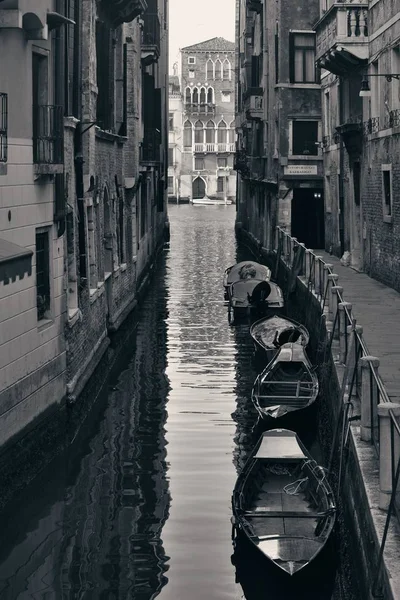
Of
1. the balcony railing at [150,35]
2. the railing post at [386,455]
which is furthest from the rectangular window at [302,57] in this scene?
the railing post at [386,455]

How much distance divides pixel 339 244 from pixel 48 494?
845 inches

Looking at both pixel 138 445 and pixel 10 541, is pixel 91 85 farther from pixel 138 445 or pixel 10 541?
pixel 10 541

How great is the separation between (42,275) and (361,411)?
18.2 ft

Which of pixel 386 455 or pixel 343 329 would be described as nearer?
pixel 386 455

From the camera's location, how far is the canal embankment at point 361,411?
359 inches

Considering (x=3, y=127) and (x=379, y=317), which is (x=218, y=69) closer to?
(x=379, y=317)

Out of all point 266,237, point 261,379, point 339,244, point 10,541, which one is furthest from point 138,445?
point 266,237

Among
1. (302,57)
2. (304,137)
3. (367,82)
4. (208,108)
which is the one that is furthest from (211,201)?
(367,82)

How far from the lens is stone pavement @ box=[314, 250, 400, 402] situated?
1555cm

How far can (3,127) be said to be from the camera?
12469 millimetres

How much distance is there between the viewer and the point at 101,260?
22766mm

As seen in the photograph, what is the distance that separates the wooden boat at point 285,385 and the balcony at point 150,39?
17687mm

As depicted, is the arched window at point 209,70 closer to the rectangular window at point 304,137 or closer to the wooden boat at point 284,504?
the rectangular window at point 304,137

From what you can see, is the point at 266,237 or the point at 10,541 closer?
the point at 10,541
